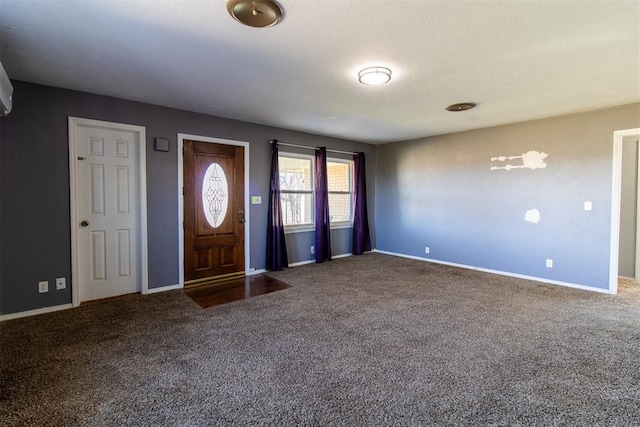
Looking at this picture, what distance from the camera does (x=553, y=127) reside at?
448cm

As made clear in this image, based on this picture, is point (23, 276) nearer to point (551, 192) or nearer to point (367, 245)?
point (367, 245)

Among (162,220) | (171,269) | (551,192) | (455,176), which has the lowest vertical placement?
(171,269)

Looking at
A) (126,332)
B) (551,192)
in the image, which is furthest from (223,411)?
(551,192)

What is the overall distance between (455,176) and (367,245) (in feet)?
7.57

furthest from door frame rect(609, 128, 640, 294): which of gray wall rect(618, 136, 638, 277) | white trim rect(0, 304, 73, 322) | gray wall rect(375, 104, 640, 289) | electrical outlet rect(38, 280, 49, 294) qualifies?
electrical outlet rect(38, 280, 49, 294)

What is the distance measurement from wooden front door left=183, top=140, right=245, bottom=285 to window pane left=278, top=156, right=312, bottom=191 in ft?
2.86

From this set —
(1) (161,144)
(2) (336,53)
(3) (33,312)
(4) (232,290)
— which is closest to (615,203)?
(2) (336,53)

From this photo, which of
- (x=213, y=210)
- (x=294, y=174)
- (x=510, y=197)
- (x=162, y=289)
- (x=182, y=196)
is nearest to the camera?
(x=162, y=289)

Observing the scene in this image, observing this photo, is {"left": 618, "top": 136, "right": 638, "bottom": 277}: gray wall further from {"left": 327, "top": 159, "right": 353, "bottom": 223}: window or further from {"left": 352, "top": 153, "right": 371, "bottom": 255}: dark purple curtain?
{"left": 327, "top": 159, "right": 353, "bottom": 223}: window

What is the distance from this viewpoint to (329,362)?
236 centimetres

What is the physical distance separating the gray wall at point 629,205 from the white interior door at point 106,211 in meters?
7.18

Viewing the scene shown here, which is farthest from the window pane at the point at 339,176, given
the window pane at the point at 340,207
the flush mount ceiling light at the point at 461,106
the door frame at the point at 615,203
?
the door frame at the point at 615,203

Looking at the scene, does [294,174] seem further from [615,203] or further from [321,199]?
[615,203]

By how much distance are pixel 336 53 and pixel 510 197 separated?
3940 millimetres
